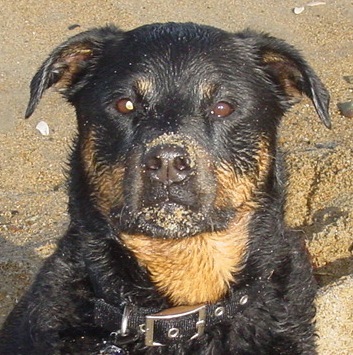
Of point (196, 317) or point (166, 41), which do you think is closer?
point (196, 317)

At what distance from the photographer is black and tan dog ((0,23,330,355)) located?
4.15 metres

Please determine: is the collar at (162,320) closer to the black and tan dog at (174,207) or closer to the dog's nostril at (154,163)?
the black and tan dog at (174,207)

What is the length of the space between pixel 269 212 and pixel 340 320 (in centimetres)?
149

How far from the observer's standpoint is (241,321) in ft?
14.2

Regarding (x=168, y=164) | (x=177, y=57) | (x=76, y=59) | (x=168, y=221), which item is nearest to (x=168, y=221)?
(x=168, y=221)

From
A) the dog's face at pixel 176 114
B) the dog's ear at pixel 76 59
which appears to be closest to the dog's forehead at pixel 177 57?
the dog's face at pixel 176 114

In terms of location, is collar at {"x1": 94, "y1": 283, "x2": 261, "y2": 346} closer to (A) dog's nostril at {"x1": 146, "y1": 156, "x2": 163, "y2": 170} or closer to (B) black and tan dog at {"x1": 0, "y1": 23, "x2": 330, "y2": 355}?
(B) black and tan dog at {"x1": 0, "y1": 23, "x2": 330, "y2": 355}

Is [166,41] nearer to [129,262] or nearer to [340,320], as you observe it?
[129,262]

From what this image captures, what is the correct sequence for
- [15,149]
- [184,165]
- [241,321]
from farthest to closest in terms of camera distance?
[15,149] < [241,321] < [184,165]

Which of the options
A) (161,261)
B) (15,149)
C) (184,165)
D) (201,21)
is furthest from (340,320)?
(201,21)

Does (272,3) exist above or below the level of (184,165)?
below

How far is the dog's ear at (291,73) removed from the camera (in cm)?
449

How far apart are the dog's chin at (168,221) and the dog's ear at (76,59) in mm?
878

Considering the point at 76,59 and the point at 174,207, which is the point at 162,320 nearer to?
the point at 174,207
